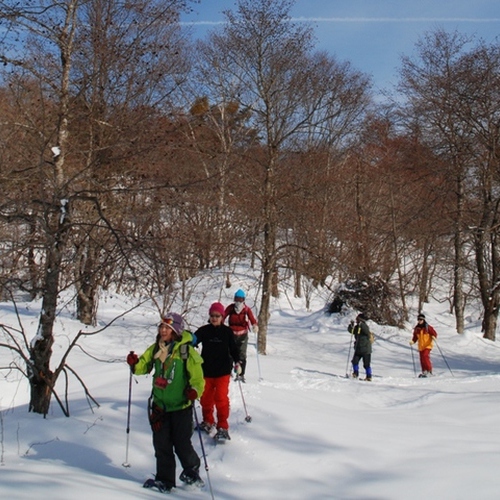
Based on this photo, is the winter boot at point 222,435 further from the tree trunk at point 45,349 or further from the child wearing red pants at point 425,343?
the child wearing red pants at point 425,343

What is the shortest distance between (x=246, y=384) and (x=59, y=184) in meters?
4.28

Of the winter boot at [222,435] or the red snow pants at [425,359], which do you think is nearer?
the winter boot at [222,435]

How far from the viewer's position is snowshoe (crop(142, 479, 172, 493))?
5.39 meters

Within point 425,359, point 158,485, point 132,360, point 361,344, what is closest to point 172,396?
point 132,360

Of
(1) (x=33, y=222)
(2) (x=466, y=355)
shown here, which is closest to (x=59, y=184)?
(1) (x=33, y=222)

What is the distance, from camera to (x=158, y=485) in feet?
17.7

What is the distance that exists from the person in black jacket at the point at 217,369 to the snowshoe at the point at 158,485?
137cm

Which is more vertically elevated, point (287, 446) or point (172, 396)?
point (172, 396)

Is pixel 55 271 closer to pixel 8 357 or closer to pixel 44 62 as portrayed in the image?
pixel 44 62

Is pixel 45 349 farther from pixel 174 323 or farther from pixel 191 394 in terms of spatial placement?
pixel 191 394

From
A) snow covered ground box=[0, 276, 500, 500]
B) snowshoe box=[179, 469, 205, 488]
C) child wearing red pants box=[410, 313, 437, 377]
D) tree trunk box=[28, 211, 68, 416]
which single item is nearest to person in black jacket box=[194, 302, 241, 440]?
snow covered ground box=[0, 276, 500, 500]

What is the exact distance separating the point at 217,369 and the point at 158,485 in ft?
6.15

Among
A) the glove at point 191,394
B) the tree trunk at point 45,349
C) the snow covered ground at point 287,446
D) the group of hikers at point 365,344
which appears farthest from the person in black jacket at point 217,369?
the group of hikers at point 365,344

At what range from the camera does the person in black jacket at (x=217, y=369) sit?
6895mm
